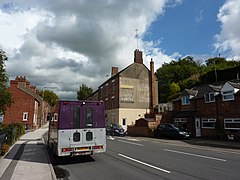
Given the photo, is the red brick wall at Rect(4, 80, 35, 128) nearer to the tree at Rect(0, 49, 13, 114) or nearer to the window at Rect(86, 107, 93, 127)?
the tree at Rect(0, 49, 13, 114)

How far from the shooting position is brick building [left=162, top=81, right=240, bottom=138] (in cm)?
2255

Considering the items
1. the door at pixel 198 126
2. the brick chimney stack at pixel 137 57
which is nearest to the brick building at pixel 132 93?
the brick chimney stack at pixel 137 57

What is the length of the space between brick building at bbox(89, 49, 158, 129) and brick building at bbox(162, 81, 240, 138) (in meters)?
11.4

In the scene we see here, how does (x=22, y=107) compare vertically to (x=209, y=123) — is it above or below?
above

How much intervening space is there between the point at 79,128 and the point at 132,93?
106 ft

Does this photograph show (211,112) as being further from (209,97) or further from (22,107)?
(22,107)

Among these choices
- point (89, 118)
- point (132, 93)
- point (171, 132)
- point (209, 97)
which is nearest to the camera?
point (89, 118)

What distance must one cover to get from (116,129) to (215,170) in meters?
23.6

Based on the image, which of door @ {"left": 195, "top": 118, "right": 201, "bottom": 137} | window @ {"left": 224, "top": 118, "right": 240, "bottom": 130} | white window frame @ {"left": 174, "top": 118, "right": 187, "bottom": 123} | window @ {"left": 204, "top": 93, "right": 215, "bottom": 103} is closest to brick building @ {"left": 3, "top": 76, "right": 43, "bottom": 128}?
white window frame @ {"left": 174, "top": 118, "right": 187, "bottom": 123}

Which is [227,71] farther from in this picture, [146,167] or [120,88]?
[146,167]

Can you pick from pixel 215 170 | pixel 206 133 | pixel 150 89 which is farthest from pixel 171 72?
pixel 215 170

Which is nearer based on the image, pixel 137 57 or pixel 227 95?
pixel 227 95

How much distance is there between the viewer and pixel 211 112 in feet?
82.4

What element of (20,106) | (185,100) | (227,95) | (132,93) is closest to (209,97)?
(227,95)
